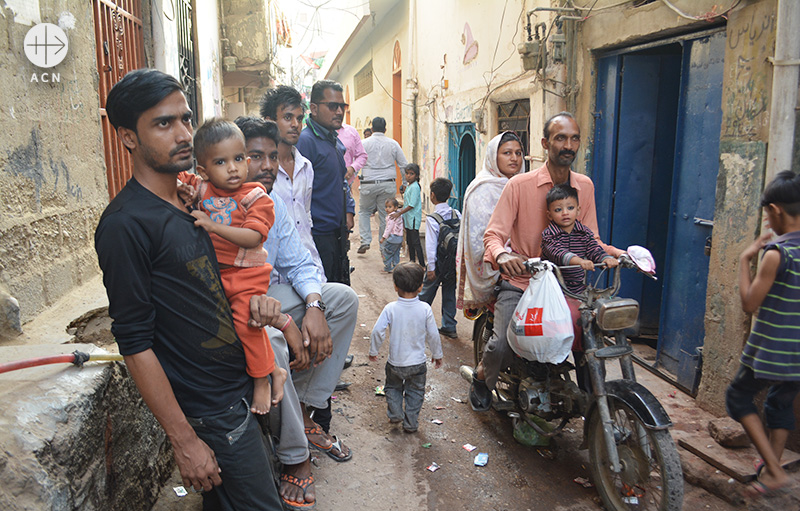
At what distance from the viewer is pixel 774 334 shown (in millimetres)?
2875

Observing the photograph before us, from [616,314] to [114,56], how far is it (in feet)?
14.9

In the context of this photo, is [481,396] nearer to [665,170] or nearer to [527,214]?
[527,214]

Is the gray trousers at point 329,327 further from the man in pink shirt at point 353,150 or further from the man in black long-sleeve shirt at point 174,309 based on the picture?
the man in pink shirt at point 353,150

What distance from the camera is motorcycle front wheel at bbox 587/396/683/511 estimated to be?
2635 millimetres

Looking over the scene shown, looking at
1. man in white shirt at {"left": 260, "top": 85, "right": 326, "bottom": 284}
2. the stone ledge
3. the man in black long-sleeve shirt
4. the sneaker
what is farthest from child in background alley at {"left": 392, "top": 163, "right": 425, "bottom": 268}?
the man in black long-sleeve shirt

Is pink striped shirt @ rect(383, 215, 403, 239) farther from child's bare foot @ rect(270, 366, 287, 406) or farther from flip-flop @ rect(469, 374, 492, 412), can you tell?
child's bare foot @ rect(270, 366, 287, 406)

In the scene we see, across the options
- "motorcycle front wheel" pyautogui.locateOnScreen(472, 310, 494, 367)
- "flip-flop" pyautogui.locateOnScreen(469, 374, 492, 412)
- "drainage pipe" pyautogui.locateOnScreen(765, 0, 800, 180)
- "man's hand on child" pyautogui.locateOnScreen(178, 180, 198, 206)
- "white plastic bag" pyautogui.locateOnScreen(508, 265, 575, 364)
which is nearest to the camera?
"man's hand on child" pyautogui.locateOnScreen(178, 180, 198, 206)

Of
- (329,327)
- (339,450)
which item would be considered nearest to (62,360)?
(329,327)

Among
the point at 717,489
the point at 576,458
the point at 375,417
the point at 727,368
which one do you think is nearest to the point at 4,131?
the point at 375,417

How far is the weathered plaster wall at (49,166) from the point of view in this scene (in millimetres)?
2908

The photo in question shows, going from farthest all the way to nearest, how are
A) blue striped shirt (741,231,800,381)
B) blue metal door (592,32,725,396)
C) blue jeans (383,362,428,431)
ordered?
blue metal door (592,32,725,396) < blue jeans (383,362,428,431) < blue striped shirt (741,231,800,381)

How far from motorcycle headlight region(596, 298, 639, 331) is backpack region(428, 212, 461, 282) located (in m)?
2.74

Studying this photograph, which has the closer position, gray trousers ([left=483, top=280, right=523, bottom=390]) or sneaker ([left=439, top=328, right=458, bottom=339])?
gray trousers ([left=483, top=280, right=523, bottom=390])

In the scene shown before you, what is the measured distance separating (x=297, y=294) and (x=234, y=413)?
1076 mm
